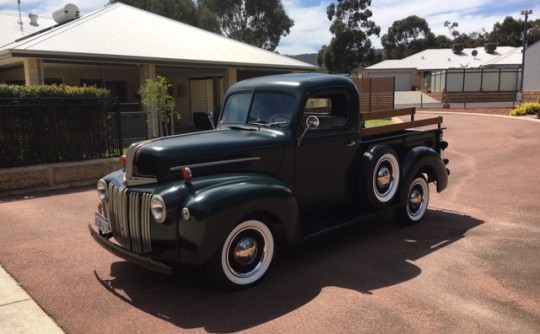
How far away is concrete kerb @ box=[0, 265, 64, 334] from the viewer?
3.50 metres

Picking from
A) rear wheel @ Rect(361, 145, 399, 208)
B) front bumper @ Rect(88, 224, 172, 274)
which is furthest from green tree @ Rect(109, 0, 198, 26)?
front bumper @ Rect(88, 224, 172, 274)

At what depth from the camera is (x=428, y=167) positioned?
6199 mm

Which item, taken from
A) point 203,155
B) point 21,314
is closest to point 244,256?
point 203,155

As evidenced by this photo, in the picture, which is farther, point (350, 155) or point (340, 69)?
point (340, 69)

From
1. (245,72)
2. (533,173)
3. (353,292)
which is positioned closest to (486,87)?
(245,72)

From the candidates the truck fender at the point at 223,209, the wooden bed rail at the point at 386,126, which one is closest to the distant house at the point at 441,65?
the wooden bed rail at the point at 386,126

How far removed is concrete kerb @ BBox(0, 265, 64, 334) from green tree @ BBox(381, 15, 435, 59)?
257ft

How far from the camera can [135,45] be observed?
16.5 m

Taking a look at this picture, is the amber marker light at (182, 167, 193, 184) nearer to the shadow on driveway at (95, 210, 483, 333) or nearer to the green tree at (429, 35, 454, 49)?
the shadow on driveway at (95, 210, 483, 333)

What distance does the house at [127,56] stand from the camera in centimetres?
1448

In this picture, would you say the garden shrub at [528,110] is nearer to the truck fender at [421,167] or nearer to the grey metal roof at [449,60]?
the truck fender at [421,167]

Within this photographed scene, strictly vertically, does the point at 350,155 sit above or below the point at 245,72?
below

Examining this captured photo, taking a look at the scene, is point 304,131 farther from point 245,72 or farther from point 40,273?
point 245,72

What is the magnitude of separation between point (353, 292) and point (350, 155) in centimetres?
178
